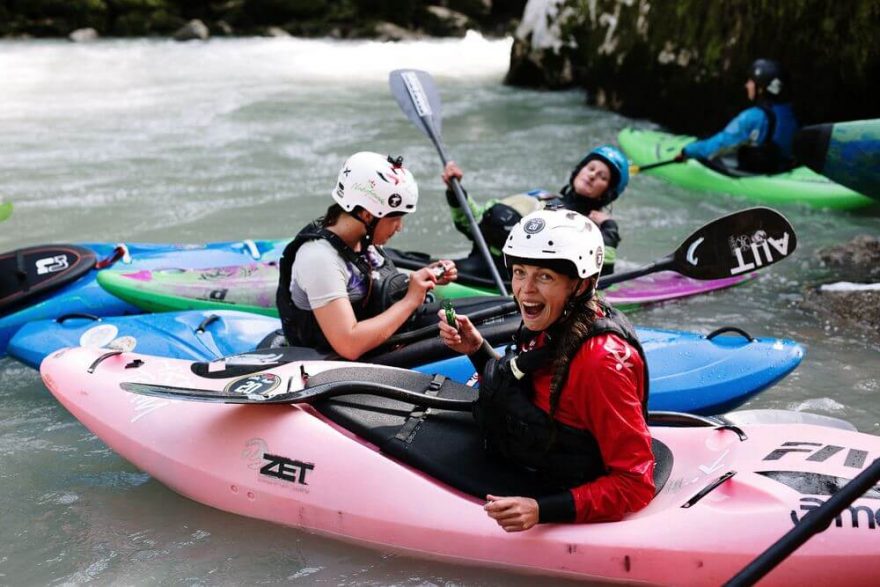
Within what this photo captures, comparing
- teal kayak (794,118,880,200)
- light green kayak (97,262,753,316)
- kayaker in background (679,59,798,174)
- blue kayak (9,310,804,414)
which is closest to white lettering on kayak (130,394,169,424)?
blue kayak (9,310,804,414)

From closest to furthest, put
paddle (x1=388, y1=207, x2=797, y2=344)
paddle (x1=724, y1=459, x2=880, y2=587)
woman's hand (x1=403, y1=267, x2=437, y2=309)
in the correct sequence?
paddle (x1=724, y1=459, x2=880, y2=587) → woman's hand (x1=403, y1=267, x2=437, y2=309) → paddle (x1=388, y1=207, x2=797, y2=344)

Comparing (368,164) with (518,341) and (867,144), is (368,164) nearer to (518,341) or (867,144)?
(518,341)

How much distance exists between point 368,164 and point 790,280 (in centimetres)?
334

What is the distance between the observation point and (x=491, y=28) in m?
19.1

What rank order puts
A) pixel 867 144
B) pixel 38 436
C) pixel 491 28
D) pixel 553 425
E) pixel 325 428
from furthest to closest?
1. pixel 491 28
2. pixel 867 144
3. pixel 38 436
4. pixel 325 428
5. pixel 553 425

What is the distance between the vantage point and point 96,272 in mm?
4828

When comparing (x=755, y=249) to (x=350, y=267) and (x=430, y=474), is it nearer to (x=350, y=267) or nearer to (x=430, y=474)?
(x=350, y=267)

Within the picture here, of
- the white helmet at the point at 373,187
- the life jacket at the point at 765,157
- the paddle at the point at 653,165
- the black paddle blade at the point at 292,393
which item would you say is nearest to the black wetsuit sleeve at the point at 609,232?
the white helmet at the point at 373,187

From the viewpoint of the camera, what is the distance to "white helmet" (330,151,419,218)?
3.30m

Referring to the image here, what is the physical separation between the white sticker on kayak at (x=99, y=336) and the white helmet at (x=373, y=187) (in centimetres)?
151

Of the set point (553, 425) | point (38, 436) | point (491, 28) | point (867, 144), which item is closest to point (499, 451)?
point (553, 425)

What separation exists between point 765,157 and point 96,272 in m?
4.79

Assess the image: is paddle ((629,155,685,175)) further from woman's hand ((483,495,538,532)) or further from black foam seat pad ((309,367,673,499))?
woman's hand ((483,495,538,532))

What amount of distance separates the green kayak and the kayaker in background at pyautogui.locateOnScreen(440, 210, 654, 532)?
4.93m
